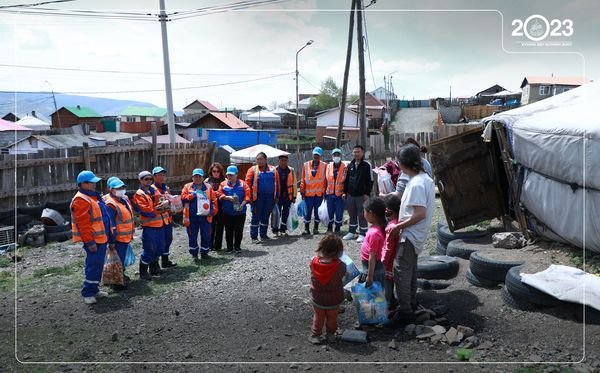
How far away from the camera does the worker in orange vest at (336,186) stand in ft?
32.8

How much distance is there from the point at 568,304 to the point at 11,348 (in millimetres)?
5632

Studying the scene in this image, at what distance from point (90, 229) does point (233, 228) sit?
10.9 ft

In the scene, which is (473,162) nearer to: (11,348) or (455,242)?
(455,242)

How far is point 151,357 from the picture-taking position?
15.0ft

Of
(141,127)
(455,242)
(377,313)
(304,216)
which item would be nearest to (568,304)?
(377,313)

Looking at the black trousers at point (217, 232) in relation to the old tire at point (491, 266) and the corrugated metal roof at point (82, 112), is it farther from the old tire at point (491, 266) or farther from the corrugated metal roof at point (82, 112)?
the corrugated metal roof at point (82, 112)

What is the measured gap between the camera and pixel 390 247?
4.98 metres

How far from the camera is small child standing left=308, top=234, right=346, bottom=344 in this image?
470 centimetres

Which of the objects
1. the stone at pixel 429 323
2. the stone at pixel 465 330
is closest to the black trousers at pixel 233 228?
the stone at pixel 429 323

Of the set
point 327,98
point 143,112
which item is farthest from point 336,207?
point 327,98

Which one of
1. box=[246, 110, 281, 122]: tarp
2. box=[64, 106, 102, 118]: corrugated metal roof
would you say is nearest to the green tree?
box=[246, 110, 281, 122]: tarp

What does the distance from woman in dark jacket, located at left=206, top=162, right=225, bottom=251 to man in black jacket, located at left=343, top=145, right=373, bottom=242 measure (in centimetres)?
248

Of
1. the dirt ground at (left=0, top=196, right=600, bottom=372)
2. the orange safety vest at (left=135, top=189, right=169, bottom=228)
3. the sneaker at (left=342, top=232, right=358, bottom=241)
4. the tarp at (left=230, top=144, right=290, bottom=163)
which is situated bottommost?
the dirt ground at (left=0, top=196, right=600, bottom=372)

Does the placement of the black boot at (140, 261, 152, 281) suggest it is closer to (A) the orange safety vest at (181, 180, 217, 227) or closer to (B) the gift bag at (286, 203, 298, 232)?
(A) the orange safety vest at (181, 180, 217, 227)
